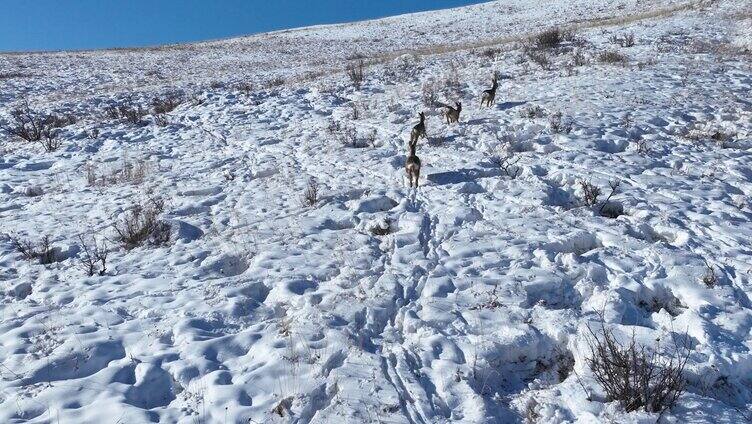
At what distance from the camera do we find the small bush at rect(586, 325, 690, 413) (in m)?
3.57

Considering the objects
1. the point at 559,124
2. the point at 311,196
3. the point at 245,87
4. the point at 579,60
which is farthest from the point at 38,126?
the point at 579,60

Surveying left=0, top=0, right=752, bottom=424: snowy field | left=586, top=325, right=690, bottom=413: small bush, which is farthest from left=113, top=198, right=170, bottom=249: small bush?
left=586, top=325, right=690, bottom=413: small bush

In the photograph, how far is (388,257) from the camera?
6.31 metres

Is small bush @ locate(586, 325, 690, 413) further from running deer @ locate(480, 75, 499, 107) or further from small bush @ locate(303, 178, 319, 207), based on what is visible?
running deer @ locate(480, 75, 499, 107)

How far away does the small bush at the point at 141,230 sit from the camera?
7.00 metres

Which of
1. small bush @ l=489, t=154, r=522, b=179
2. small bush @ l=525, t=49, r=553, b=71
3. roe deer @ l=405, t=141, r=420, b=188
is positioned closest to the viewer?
roe deer @ l=405, t=141, r=420, b=188

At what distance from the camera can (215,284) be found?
5793 mm

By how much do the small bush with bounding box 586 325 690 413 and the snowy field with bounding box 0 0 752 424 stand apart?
0.10 meters

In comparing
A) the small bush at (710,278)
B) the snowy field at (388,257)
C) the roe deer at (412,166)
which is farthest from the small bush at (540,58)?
the small bush at (710,278)

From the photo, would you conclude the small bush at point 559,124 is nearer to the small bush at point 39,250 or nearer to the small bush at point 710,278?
the small bush at point 710,278

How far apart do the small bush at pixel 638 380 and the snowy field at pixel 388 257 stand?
0.10 meters

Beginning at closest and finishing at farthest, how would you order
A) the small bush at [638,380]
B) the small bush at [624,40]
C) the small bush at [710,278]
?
the small bush at [638,380]
the small bush at [710,278]
the small bush at [624,40]

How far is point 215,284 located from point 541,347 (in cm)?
358

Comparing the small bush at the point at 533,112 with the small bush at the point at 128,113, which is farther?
the small bush at the point at 128,113
